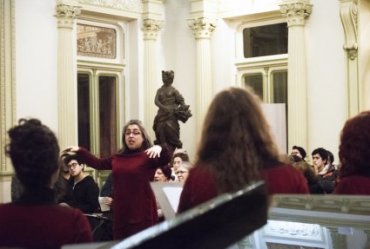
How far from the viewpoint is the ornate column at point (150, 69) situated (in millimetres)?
13055

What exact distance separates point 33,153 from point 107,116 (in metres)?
10.9

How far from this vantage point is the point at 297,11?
1147 centimetres

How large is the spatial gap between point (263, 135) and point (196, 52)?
35.9 feet

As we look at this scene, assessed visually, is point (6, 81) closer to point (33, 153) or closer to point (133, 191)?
point (133, 191)

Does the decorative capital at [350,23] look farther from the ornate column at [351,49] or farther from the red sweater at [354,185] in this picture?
the red sweater at [354,185]

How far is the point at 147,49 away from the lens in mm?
13117

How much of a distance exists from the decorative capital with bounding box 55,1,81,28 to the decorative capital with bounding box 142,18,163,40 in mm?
1849

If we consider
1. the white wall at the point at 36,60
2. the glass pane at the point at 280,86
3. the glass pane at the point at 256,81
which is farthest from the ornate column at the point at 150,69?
the glass pane at the point at 280,86

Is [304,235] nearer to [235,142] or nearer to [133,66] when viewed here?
[235,142]

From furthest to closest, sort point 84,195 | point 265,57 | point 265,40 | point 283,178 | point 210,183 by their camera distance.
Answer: point 265,40
point 265,57
point 84,195
point 283,178
point 210,183

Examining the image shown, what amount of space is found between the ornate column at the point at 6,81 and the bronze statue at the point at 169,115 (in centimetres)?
240

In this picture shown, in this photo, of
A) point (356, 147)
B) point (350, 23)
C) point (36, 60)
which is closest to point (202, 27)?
point (350, 23)

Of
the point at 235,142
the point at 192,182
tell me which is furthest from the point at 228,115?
the point at 192,182

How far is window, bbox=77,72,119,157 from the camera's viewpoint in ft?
41.0
